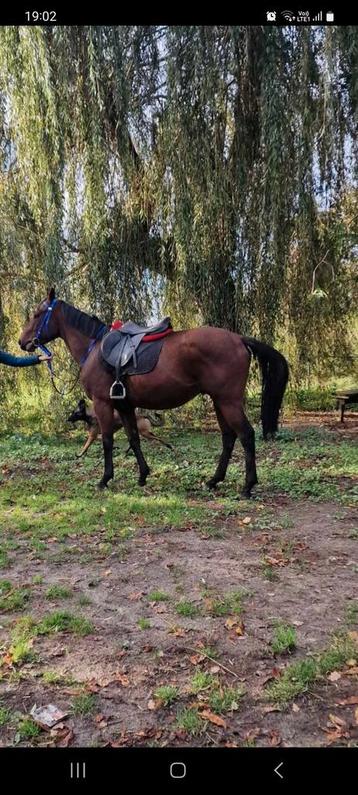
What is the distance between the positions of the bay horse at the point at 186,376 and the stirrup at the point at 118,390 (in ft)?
0.33

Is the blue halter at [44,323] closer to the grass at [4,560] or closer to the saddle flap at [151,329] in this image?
the saddle flap at [151,329]

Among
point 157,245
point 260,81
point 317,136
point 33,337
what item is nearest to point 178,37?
point 260,81

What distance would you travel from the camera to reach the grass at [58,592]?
3334 millimetres

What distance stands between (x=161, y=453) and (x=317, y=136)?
4756 mm

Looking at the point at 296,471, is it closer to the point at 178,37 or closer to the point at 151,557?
the point at 151,557

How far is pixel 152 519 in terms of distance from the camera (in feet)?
15.7

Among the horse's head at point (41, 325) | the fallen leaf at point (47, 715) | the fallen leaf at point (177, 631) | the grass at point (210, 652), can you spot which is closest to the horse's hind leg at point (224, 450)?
the horse's head at point (41, 325)

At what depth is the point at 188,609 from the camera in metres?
3.09

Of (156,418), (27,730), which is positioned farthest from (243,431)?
(156,418)

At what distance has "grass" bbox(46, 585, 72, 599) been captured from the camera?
3334 millimetres

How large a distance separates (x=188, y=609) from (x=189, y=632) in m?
0.22
